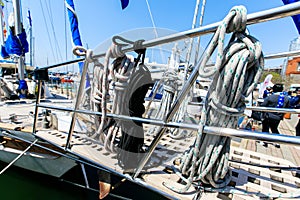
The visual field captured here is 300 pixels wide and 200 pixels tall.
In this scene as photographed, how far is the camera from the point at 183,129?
3.67 feet

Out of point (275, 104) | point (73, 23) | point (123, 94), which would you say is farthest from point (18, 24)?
point (275, 104)

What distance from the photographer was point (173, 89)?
2.84 metres

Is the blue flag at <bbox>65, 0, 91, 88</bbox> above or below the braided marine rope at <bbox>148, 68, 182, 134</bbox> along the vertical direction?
above

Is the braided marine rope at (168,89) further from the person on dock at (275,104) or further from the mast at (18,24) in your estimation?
the mast at (18,24)

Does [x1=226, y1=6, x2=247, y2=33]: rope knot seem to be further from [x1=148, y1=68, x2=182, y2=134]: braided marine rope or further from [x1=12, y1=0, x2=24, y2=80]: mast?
[x1=12, y1=0, x2=24, y2=80]: mast

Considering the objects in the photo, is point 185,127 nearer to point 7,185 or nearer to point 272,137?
point 272,137

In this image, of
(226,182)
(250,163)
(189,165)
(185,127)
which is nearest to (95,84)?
(185,127)

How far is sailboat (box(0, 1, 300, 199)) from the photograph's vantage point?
0.99 m

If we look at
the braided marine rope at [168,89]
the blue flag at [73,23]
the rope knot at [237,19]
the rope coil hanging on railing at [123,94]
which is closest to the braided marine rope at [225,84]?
the rope knot at [237,19]

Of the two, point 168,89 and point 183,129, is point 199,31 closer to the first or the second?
point 183,129

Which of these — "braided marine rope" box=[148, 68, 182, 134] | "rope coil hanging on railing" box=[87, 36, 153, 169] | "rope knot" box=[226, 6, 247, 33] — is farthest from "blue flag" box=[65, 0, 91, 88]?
"rope knot" box=[226, 6, 247, 33]

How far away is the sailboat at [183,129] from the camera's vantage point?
39.0 inches

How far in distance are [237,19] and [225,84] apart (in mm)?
351

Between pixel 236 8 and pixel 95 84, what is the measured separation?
1.24 metres
